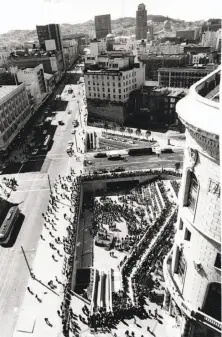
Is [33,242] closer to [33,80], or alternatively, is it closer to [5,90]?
[5,90]

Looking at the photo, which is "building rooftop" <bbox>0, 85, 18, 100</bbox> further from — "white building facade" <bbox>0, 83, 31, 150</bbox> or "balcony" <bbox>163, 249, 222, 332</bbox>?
"balcony" <bbox>163, 249, 222, 332</bbox>

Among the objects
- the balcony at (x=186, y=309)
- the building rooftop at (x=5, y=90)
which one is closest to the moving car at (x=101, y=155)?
the building rooftop at (x=5, y=90)

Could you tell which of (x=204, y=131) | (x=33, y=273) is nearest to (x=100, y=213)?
(x=33, y=273)

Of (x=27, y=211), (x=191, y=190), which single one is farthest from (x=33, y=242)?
(x=191, y=190)

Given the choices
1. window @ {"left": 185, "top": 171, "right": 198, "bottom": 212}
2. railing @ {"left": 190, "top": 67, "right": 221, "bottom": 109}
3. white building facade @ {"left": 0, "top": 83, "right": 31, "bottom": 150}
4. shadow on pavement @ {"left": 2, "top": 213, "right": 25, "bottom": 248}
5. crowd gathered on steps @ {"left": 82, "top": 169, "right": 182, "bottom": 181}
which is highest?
railing @ {"left": 190, "top": 67, "right": 221, "bottom": 109}

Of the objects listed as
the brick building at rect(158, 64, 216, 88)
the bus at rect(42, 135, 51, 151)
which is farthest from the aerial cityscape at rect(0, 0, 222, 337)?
the brick building at rect(158, 64, 216, 88)

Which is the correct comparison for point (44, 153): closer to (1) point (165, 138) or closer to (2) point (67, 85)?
(1) point (165, 138)

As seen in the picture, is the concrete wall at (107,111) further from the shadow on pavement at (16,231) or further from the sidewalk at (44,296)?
the sidewalk at (44,296)
